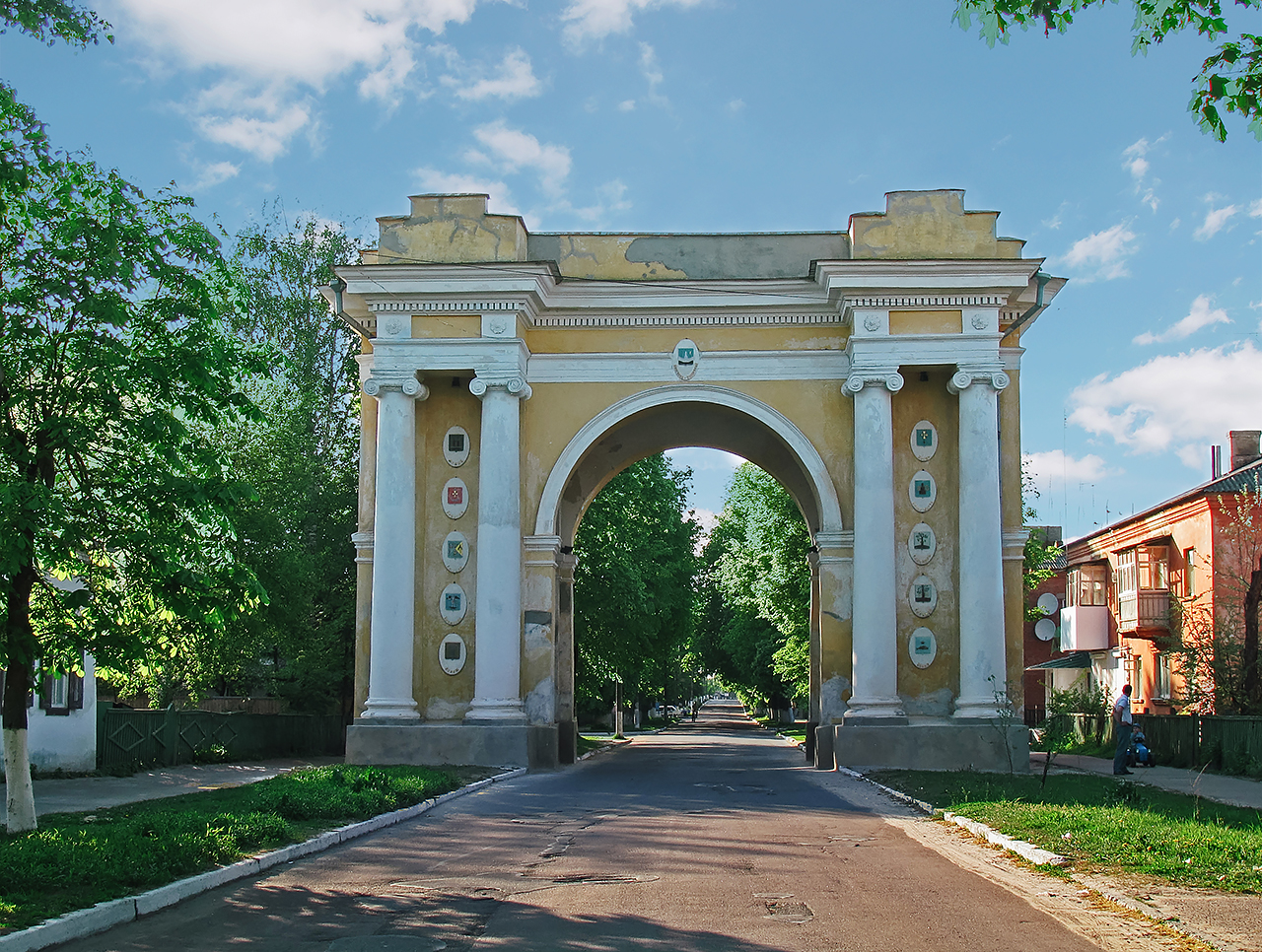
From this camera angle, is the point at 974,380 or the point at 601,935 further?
the point at 974,380

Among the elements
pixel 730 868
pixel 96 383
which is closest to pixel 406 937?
pixel 730 868

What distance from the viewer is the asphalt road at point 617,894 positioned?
717 cm

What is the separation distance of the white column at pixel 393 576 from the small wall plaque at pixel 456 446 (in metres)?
1.03

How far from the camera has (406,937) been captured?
23.7 feet

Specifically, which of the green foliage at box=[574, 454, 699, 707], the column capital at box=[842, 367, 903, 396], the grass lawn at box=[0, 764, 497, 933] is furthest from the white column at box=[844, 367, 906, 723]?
the green foliage at box=[574, 454, 699, 707]

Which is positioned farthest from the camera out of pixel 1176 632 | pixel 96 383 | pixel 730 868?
pixel 1176 632

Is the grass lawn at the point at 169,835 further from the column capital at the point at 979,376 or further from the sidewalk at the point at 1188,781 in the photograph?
the column capital at the point at 979,376

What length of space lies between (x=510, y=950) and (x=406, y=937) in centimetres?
73

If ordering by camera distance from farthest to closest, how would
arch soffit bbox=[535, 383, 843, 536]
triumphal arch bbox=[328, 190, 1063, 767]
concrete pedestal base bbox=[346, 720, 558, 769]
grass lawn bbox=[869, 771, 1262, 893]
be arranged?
arch soffit bbox=[535, 383, 843, 536] < triumphal arch bbox=[328, 190, 1063, 767] < concrete pedestal base bbox=[346, 720, 558, 769] < grass lawn bbox=[869, 771, 1262, 893]

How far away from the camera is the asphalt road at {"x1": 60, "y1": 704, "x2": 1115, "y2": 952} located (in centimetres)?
717

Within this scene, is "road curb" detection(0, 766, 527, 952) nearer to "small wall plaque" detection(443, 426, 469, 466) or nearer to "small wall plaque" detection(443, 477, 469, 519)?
"small wall plaque" detection(443, 477, 469, 519)

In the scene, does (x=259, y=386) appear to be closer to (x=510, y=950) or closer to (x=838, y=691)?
(x=838, y=691)

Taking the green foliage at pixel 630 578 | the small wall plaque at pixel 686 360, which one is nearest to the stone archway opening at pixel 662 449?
the small wall plaque at pixel 686 360

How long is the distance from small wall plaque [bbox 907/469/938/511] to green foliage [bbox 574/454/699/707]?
8.94m
